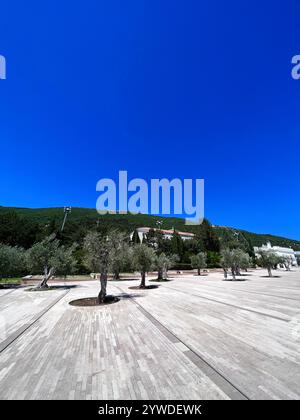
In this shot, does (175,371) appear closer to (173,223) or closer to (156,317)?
(156,317)

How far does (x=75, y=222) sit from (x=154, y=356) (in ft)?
268

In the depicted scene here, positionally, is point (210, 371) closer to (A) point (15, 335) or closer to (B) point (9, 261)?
(A) point (15, 335)

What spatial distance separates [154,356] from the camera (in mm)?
5445

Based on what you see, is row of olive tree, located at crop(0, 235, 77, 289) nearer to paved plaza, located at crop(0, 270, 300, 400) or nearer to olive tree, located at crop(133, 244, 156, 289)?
olive tree, located at crop(133, 244, 156, 289)

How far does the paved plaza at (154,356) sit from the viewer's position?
3.96 metres

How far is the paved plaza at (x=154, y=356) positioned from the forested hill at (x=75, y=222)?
8.96 metres

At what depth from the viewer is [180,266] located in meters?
53.1

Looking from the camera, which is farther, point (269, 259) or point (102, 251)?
point (269, 259)

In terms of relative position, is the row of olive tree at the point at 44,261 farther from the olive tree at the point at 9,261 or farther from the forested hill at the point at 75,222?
the forested hill at the point at 75,222

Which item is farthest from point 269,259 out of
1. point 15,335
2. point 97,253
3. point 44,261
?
point 15,335

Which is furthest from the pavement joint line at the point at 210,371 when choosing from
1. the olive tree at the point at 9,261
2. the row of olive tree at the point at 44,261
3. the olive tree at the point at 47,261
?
the olive tree at the point at 9,261

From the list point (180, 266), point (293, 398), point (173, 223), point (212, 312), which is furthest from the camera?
point (173, 223)
